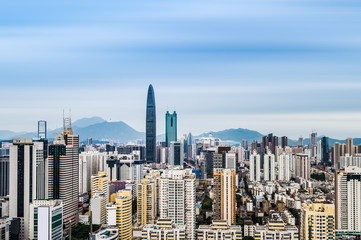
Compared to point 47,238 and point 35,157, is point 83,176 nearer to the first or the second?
point 35,157

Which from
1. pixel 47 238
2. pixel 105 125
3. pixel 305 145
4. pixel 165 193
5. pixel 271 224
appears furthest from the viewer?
pixel 105 125

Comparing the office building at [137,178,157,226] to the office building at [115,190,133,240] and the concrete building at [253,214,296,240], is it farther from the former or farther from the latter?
the concrete building at [253,214,296,240]

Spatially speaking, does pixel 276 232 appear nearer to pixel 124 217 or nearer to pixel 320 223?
pixel 320 223

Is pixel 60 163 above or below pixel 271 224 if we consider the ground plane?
above

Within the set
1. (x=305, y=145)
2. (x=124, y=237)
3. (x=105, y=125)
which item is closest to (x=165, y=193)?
(x=124, y=237)

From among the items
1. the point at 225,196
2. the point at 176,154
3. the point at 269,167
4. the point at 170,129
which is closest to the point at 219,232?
the point at 225,196

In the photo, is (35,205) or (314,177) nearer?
(35,205)

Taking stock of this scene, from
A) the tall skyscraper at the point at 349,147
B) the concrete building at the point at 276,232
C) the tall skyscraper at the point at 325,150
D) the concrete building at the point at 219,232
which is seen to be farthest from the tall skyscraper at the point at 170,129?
the concrete building at the point at 276,232
